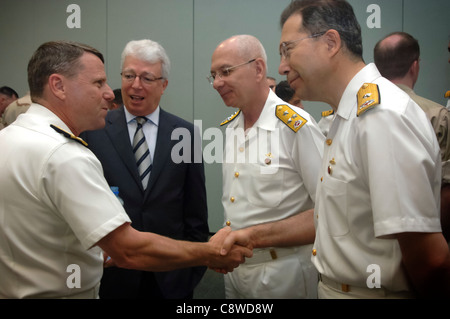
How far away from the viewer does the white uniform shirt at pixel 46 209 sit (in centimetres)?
116

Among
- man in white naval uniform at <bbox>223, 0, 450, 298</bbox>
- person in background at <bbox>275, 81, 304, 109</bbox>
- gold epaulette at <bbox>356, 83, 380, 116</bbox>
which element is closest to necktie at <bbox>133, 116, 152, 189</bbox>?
man in white naval uniform at <bbox>223, 0, 450, 298</bbox>

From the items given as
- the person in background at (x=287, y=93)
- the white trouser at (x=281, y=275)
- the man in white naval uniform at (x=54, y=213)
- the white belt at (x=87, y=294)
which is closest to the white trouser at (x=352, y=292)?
the white trouser at (x=281, y=275)

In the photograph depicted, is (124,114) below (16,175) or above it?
above

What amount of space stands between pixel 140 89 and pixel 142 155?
0.34 metres

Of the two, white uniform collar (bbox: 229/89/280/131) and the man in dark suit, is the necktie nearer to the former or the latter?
the man in dark suit

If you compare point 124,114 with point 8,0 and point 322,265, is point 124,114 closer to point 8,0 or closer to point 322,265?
point 322,265

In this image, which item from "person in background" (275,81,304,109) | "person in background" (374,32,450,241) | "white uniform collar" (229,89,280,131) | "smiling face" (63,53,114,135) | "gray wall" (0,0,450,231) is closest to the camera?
"smiling face" (63,53,114,135)

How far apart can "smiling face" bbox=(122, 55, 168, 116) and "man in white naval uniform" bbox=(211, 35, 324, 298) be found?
33cm

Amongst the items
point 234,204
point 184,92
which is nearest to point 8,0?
point 184,92

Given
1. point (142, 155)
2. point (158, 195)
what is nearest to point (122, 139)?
point (142, 155)

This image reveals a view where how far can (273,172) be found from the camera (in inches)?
66.4

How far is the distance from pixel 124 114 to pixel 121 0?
130 inches

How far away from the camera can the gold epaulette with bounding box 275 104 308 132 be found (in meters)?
1.65

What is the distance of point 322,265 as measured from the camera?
119cm
